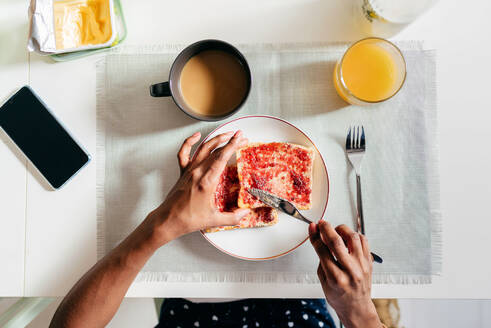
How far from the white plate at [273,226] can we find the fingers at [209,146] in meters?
0.02

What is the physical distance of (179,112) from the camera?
0.82 meters

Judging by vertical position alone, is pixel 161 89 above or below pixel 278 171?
above

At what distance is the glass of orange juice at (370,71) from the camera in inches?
28.9

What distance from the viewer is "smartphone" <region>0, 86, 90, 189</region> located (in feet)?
2.62

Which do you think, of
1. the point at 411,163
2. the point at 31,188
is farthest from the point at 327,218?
the point at 31,188

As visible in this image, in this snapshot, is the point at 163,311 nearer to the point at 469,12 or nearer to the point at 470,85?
the point at 470,85

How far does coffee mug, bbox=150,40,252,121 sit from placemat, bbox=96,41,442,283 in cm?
7

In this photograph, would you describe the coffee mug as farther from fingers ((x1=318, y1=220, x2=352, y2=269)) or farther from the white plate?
fingers ((x1=318, y1=220, x2=352, y2=269))

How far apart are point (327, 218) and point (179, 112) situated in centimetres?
47

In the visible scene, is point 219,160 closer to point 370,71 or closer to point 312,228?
point 312,228

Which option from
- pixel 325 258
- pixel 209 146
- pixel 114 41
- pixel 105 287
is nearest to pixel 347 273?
pixel 325 258

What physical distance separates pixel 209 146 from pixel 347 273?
0.41 m

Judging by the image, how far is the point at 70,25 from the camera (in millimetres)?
754

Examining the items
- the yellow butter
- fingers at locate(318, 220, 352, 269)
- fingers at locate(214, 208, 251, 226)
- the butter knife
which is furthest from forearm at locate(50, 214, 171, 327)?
the yellow butter
